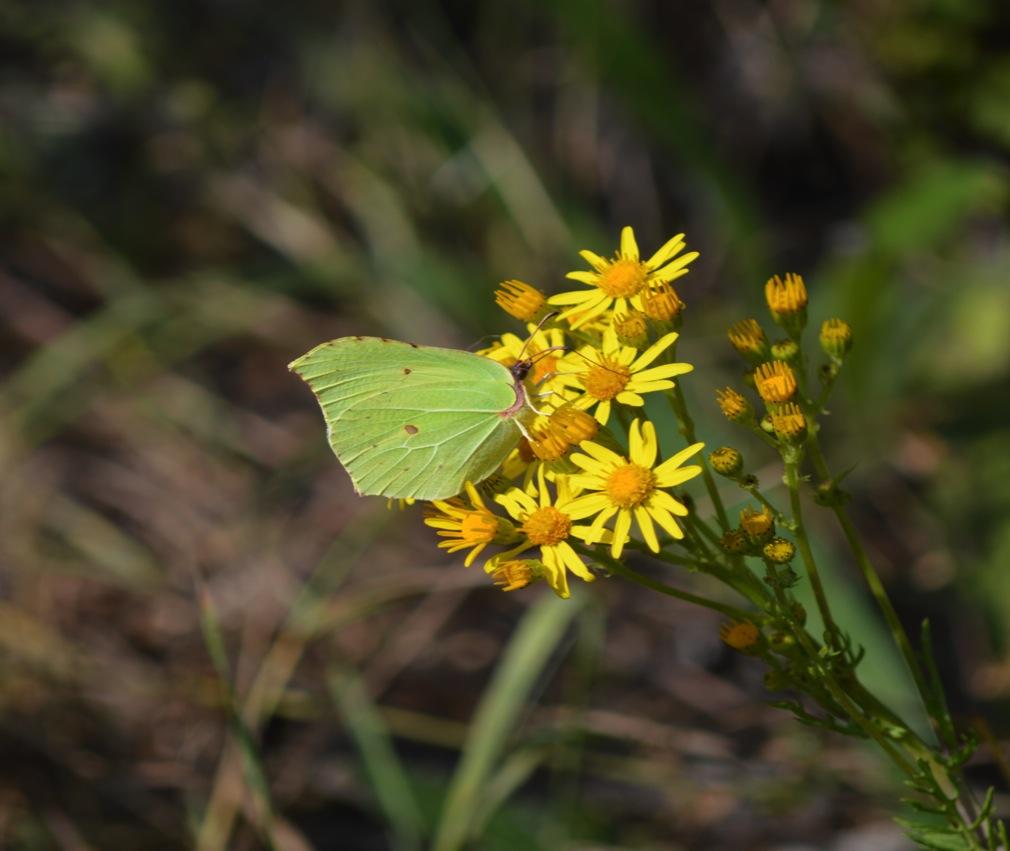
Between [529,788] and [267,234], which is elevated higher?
[267,234]

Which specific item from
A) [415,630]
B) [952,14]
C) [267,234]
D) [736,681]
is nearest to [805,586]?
[736,681]

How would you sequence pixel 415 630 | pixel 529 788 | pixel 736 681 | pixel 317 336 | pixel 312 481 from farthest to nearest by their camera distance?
1. pixel 317 336
2. pixel 312 481
3. pixel 415 630
4. pixel 736 681
5. pixel 529 788

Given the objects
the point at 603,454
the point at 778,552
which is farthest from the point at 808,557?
the point at 603,454

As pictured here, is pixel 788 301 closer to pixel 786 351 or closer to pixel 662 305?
pixel 786 351

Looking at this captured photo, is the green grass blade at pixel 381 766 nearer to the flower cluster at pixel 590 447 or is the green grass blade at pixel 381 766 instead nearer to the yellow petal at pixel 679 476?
the flower cluster at pixel 590 447

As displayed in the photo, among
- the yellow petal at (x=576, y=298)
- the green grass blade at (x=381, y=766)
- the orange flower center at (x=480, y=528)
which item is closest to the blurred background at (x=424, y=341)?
the green grass blade at (x=381, y=766)

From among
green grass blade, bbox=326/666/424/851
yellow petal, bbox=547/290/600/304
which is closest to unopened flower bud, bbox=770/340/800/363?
yellow petal, bbox=547/290/600/304

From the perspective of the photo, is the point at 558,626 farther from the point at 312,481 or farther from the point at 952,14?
the point at 952,14
